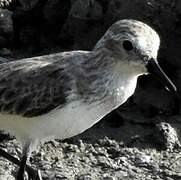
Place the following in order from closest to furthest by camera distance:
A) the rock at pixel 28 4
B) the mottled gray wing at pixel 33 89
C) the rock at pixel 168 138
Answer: the mottled gray wing at pixel 33 89, the rock at pixel 168 138, the rock at pixel 28 4

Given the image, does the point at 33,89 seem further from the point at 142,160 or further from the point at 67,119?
the point at 142,160

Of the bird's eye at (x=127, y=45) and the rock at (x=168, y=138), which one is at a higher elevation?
the bird's eye at (x=127, y=45)

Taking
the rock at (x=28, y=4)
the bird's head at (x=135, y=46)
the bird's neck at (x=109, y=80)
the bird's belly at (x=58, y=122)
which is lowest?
the rock at (x=28, y=4)

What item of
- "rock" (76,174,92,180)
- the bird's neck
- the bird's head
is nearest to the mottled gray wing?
the bird's neck

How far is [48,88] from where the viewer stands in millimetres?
7164

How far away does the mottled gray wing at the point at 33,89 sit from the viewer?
280 inches

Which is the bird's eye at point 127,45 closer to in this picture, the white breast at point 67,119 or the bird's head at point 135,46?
the bird's head at point 135,46

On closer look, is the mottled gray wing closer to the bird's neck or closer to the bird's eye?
the bird's neck

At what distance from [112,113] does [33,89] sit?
5.98 feet

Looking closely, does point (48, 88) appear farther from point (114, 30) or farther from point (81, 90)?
point (114, 30)

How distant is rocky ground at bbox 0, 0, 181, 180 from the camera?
26.9ft

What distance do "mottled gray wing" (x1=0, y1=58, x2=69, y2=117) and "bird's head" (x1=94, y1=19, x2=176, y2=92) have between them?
58 cm

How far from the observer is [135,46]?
6684 millimetres

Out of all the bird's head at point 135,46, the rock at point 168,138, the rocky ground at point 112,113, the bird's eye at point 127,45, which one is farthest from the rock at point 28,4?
the bird's eye at point 127,45
